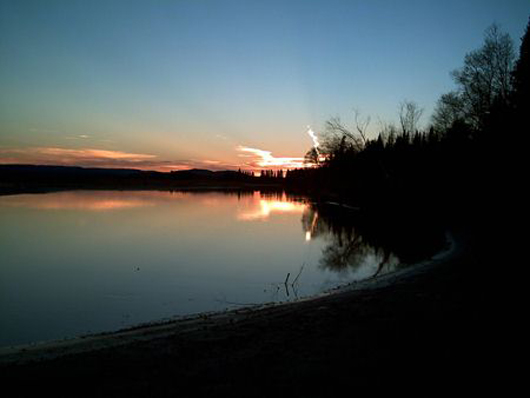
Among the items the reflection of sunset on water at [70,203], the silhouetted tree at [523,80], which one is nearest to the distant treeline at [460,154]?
the silhouetted tree at [523,80]

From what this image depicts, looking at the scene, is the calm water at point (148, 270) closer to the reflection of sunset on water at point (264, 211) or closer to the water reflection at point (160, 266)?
the water reflection at point (160, 266)

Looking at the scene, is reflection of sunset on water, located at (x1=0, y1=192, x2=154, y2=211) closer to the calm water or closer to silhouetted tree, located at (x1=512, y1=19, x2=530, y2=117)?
the calm water

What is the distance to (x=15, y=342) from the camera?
8766 millimetres

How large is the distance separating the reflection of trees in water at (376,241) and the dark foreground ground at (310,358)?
351 inches

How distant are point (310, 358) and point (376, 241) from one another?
20.4 meters

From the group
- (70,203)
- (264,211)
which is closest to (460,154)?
(264,211)

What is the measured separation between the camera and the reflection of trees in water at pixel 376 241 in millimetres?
19312

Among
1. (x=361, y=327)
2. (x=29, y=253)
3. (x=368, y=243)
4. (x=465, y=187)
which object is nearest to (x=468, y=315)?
(x=361, y=327)

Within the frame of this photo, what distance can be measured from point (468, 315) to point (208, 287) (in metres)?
8.77

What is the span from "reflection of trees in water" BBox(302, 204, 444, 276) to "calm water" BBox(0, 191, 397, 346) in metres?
0.13

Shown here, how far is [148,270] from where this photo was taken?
54.5 ft

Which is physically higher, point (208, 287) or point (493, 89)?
point (493, 89)

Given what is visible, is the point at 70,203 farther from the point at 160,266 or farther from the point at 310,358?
the point at 310,358

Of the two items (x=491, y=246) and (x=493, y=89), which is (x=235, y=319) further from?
(x=493, y=89)
